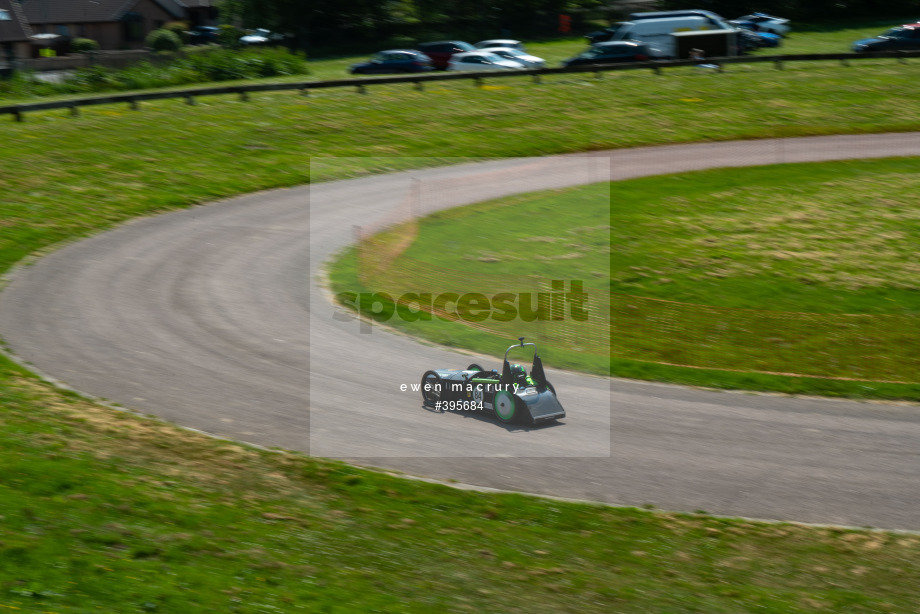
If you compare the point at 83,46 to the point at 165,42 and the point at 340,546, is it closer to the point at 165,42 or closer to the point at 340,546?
the point at 165,42

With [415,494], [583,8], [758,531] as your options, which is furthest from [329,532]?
Result: [583,8]

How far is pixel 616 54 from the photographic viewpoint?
5012cm

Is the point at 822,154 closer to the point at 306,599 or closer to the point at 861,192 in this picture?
the point at 861,192

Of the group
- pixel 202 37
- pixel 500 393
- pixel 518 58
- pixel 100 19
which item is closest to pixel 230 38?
pixel 202 37

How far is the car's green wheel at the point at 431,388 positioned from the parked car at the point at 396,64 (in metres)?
42.4

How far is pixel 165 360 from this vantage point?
16016 millimetres

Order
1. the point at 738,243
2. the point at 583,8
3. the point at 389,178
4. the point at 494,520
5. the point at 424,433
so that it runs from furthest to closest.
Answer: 1. the point at 583,8
2. the point at 389,178
3. the point at 738,243
4. the point at 424,433
5. the point at 494,520

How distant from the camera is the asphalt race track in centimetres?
1238

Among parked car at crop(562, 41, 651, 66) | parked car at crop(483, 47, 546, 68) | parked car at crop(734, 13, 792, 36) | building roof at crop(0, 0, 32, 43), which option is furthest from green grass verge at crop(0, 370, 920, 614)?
building roof at crop(0, 0, 32, 43)

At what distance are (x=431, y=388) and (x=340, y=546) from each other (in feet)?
15.3

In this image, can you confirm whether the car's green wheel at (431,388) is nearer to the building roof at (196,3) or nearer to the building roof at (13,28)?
the building roof at (13,28)

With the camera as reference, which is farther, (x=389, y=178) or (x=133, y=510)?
(x=389, y=178)

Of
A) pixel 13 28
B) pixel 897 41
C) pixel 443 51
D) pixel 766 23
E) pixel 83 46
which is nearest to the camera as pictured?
pixel 897 41

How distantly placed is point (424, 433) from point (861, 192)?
21803 millimetres
